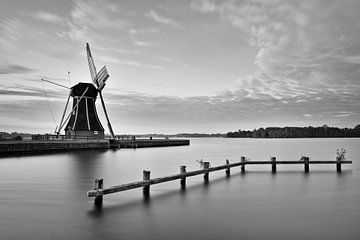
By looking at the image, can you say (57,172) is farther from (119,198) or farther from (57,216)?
(57,216)

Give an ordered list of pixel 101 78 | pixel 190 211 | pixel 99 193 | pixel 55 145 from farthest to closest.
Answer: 1. pixel 101 78
2. pixel 55 145
3. pixel 190 211
4. pixel 99 193

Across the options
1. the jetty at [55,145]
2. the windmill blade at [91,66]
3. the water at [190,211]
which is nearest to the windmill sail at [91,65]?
the windmill blade at [91,66]

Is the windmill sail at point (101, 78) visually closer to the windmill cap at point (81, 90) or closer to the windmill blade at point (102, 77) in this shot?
the windmill blade at point (102, 77)

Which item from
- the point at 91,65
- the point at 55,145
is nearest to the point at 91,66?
the point at 91,65

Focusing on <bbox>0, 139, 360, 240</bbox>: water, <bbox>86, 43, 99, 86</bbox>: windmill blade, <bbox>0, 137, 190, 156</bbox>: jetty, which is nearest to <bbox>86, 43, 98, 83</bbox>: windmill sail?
<bbox>86, 43, 99, 86</bbox>: windmill blade

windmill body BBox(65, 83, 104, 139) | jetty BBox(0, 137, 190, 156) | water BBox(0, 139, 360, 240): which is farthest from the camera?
windmill body BBox(65, 83, 104, 139)

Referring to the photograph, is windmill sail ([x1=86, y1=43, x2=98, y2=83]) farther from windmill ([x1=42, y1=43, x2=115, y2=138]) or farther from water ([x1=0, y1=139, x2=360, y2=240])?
water ([x1=0, y1=139, x2=360, y2=240])

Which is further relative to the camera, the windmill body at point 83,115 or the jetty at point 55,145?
the windmill body at point 83,115

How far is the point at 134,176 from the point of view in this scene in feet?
79.2

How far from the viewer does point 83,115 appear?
54.2 metres

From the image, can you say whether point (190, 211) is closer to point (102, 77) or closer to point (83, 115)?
point (83, 115)

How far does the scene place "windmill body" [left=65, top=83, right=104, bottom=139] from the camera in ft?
176

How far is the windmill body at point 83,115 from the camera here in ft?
176

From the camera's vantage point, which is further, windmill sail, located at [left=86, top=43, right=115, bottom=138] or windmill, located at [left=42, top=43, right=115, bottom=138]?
windmill sail, located at [left=86, top=43, right=115, bottom=138]
